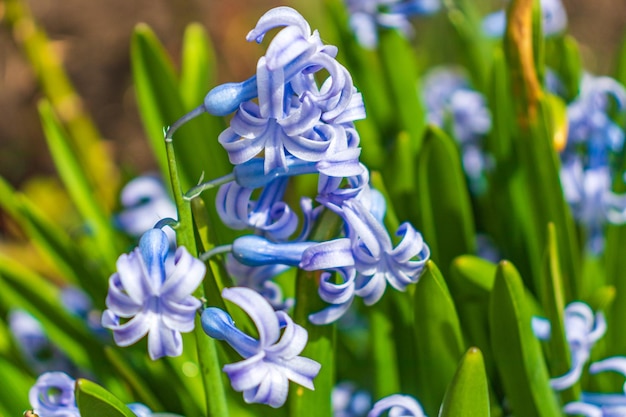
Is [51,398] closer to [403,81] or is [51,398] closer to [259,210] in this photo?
[259,210]

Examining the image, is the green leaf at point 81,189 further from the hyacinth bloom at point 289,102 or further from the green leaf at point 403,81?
the hyacinth bloom at point 289,102

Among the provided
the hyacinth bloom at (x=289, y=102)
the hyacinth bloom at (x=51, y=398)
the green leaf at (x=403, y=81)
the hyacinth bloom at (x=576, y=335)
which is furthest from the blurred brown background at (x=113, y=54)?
the hyacinth bloom at (x=289, y=102)

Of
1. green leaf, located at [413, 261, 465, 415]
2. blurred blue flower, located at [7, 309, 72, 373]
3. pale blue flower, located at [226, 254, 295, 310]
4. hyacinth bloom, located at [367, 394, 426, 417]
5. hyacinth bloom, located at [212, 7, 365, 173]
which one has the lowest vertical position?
hyacinth bloom, located at [367, 394, 426, 417]

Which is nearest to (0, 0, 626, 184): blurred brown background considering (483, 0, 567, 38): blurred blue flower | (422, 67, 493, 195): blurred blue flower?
(483, 0, 567, 38): blurred blue flower

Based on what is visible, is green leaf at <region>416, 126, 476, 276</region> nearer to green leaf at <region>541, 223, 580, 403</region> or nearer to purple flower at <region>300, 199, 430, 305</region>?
green leaf at <region>541, 223, 580, 403</region>

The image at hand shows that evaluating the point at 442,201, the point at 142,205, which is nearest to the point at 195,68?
the point at 142,205

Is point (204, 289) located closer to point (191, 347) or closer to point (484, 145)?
point (191, 347)

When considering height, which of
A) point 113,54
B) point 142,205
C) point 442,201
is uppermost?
point 113,54
